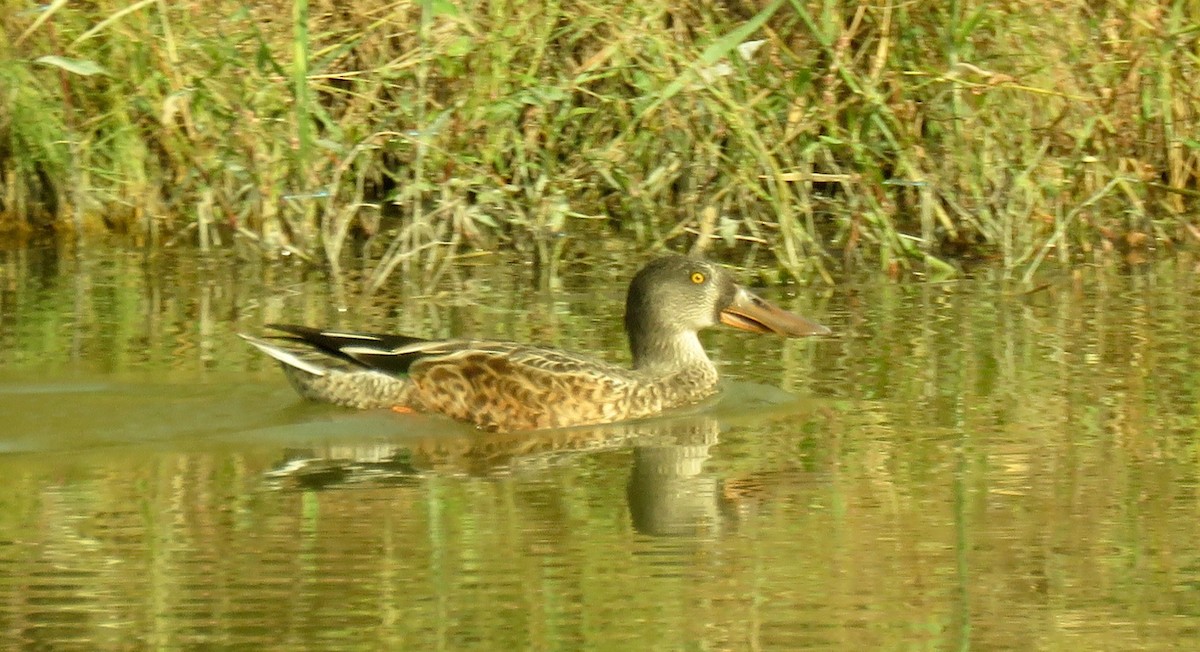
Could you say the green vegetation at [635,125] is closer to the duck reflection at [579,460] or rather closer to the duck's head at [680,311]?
the duck's head at [680,311]

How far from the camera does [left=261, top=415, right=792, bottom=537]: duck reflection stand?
6.64 metres

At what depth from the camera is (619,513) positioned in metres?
6.55

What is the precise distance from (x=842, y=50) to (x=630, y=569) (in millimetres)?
5506

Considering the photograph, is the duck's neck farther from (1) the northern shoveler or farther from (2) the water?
(2) the water

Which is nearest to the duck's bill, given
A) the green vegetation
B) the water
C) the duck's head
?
the duck's head

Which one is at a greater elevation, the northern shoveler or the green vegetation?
the green vegetation

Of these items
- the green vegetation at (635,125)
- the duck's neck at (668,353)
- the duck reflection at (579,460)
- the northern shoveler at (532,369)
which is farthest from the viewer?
the green vegetation at (635,125)

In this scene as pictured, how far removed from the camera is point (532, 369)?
830 cm

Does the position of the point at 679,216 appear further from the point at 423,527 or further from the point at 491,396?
the point at 423,527

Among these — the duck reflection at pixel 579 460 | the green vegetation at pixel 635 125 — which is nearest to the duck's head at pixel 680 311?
the duck reflection at pixel 579 460

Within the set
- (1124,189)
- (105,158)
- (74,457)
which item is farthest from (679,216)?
(74,457)

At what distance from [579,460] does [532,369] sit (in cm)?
83

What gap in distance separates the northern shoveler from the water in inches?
5.3

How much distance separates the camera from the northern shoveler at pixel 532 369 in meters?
8.29
